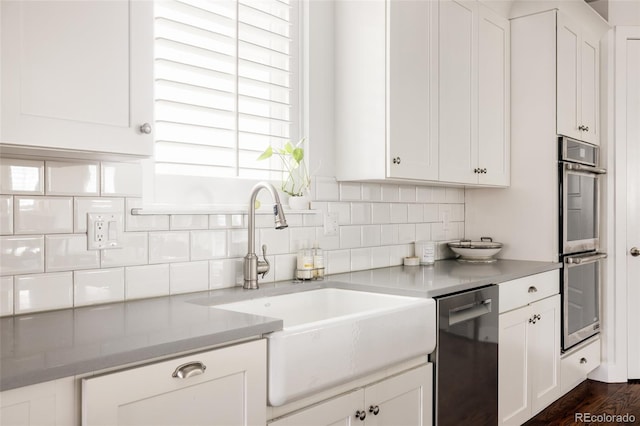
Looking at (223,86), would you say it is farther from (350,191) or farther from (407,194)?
(407,194)

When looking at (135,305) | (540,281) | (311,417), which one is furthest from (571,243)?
(135,305)

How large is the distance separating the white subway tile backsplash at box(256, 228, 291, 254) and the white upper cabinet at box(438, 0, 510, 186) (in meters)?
0.91

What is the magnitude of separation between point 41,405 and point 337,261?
1712mm

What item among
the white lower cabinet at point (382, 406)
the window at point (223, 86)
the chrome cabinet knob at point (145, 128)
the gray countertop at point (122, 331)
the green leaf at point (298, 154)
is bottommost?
the white lower cabinet at point (382, 406)

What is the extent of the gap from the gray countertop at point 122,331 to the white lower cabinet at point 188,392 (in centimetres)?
3

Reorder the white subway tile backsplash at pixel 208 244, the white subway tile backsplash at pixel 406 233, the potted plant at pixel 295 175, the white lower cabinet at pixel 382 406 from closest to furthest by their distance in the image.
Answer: the white lower cabinet at pixel 382 406, the white subway tile backsplash at pixel 208 244, the potted plant at pixel 295 175, the white subway tile backsplash at pixel 406 233

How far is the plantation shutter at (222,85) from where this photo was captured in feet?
6.83

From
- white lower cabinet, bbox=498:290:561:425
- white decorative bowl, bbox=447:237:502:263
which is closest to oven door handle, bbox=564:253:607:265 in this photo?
white lower cabinet, bbox=498:290:561:425

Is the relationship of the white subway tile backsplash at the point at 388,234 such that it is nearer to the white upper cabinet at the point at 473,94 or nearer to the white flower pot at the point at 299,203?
the white upper cabinet at the point at 473,94

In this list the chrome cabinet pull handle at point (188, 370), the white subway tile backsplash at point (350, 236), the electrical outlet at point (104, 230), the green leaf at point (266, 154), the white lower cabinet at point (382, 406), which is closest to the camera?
the chrome cabinet pull handle at point (188, 370)

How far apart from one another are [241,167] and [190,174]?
251 millimetres

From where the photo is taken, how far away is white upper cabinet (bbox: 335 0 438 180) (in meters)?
2.48

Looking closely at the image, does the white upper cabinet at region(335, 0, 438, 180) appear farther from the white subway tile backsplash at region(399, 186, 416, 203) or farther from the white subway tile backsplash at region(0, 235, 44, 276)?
the white subway tile backsplash at region(0, 235, 44, 276)

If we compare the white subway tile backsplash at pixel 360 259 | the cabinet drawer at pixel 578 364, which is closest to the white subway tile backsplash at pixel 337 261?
the white subway tile backsplash at pixel 360 259
